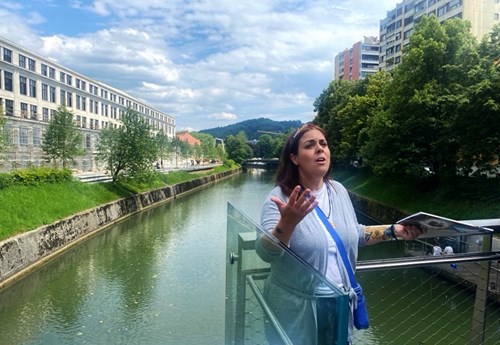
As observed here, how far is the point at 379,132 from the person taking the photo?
57.0 feet

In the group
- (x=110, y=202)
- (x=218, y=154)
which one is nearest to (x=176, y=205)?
(x=110, y=202)

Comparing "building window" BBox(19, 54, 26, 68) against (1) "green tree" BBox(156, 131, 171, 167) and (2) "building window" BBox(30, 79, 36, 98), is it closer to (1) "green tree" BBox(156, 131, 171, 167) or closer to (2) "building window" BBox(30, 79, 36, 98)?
(2) "building window" BBox(30, 79, 36, 98)

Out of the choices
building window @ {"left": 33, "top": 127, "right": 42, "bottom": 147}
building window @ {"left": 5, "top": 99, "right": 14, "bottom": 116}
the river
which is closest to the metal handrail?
the river

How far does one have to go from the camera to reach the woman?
4.45 ft

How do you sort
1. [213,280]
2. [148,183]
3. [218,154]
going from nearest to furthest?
[213,280] < [148,183] < [218,154]

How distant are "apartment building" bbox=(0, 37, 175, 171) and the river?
10.2 meters

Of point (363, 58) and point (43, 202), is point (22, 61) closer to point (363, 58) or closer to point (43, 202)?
point (43, 202)

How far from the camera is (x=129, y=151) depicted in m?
22.9

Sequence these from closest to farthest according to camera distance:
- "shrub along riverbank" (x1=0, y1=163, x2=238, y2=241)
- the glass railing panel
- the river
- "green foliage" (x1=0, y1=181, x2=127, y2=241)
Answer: the glass railing panel, the river, "green foliage" (x1=0, y1=181, x2=127, y2=241), "shrub along riverbank" (x1=0, y1=163, x2=238, y2=241)

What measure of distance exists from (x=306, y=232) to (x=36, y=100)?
119ft

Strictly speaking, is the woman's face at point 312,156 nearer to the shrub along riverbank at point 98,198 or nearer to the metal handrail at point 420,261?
the metal handrail at point 420,261

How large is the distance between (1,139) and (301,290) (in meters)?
16.1

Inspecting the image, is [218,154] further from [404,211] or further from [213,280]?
[213,280]

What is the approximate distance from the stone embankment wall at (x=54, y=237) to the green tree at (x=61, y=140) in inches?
172
